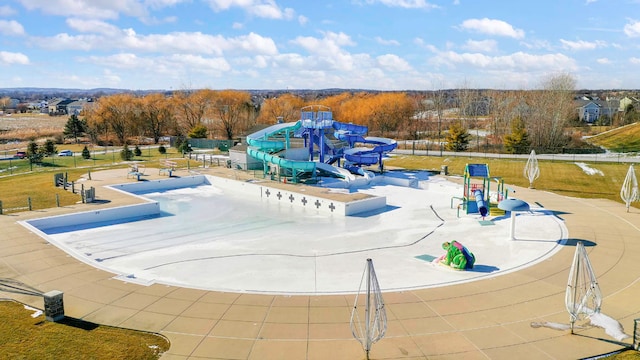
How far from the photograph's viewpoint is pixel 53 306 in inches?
534

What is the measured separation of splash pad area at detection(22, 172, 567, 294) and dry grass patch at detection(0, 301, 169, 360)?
3.98 meters

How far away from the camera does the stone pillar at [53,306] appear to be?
44.3 feet

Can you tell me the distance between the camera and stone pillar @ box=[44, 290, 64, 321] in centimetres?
1349

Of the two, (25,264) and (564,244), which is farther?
(564,244)

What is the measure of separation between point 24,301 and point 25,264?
4.27 m

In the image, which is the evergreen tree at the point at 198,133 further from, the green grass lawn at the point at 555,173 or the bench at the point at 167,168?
the green grass lawn at the point at 555,173

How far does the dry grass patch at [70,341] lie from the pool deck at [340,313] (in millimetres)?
465

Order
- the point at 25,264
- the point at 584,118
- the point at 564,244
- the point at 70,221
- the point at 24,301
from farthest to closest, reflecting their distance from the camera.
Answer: the point at 584,118
the point at 70,221
the point at 564,244
the point at 25,264
the point at 24,301

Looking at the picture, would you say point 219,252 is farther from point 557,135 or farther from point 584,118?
point 584,118

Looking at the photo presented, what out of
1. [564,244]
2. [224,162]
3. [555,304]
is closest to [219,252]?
[555,304]

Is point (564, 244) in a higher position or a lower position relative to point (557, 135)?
lower

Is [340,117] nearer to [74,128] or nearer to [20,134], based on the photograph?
[74,128]

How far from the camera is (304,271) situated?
19.2 meters

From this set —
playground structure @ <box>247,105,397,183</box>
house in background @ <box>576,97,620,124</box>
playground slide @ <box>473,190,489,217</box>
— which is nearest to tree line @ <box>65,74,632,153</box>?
house in background @ <box>576,97,620,124</box>
